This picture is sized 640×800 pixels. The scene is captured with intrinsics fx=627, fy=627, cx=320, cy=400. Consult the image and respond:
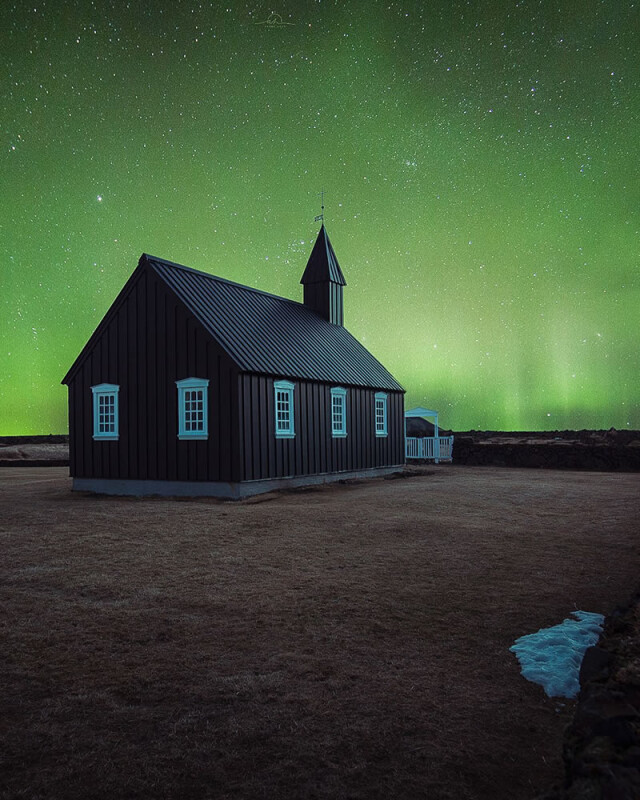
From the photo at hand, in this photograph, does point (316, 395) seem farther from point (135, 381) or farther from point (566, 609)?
point (566, 609)

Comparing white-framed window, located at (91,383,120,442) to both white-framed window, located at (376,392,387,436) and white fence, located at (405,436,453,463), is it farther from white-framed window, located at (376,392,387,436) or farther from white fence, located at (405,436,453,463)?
white fence, located at (405,436,453,463)

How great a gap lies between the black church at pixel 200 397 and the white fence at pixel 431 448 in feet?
34.5

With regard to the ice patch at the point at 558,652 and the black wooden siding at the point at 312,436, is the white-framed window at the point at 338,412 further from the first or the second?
the ice patch at the point at 558,652

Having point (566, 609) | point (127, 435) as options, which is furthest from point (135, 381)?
point (566, 609)

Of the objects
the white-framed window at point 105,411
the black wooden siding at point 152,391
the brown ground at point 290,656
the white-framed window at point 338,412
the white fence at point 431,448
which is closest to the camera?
the brown ground at point 290,656

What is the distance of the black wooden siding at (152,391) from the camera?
17.7 m

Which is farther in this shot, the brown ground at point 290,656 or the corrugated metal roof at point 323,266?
the corrugated metal roof at point 323,266

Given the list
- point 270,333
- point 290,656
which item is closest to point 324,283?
point 270,333

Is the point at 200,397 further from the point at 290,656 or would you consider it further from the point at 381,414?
the point at 290,656

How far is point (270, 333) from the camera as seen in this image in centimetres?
2138

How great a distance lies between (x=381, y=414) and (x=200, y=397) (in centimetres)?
986

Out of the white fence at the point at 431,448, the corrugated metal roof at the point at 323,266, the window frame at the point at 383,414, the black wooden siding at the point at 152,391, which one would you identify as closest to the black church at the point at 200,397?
the black wooden siding at the point at 152,391

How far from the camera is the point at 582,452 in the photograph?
2894 centimetres

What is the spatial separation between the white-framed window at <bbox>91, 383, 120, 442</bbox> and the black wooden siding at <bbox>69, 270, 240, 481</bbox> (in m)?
0.22
